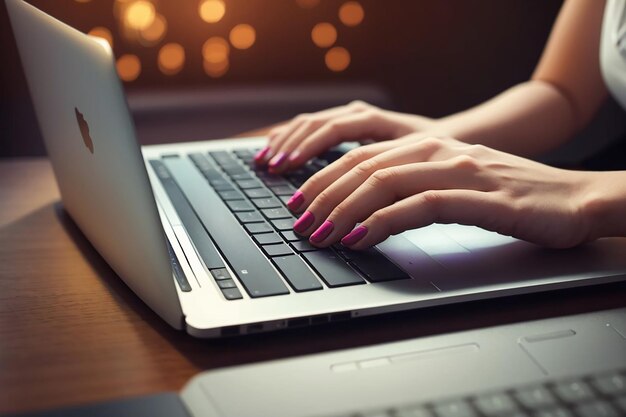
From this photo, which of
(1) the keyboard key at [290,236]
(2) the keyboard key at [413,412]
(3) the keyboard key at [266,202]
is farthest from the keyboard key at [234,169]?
(2) the keyboard key at [413,412]

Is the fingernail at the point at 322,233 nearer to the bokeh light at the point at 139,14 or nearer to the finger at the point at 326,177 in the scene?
the finger at the point at 326,177

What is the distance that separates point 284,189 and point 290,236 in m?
0.14

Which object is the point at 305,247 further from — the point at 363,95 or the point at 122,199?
the point at 363,95

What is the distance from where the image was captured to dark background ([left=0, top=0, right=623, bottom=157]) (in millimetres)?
1182

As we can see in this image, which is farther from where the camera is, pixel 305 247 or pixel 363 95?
pixel 363 95

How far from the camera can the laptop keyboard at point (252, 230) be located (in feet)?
1.88

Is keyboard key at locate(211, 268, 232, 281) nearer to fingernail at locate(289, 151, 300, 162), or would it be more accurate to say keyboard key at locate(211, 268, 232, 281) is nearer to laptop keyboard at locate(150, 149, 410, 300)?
laptop keyboard at locate(150, 149, 410, 300)

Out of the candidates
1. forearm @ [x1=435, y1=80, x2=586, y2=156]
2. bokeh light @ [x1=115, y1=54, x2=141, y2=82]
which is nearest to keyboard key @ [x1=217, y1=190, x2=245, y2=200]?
forearm @ [x1=435, y1=80, x2=586, y2=156]

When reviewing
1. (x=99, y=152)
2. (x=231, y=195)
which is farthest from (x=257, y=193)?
(x=99, y=152)

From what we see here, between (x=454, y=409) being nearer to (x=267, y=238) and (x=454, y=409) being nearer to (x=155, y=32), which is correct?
(x=267, y=238)

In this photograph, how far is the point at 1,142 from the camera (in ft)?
3.84

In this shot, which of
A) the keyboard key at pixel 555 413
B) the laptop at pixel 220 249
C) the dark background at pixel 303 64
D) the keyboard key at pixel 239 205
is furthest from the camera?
the dark background at pixel 303 64

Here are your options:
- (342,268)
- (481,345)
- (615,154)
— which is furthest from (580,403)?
(615,154)

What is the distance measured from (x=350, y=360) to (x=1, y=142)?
2.81 ft
